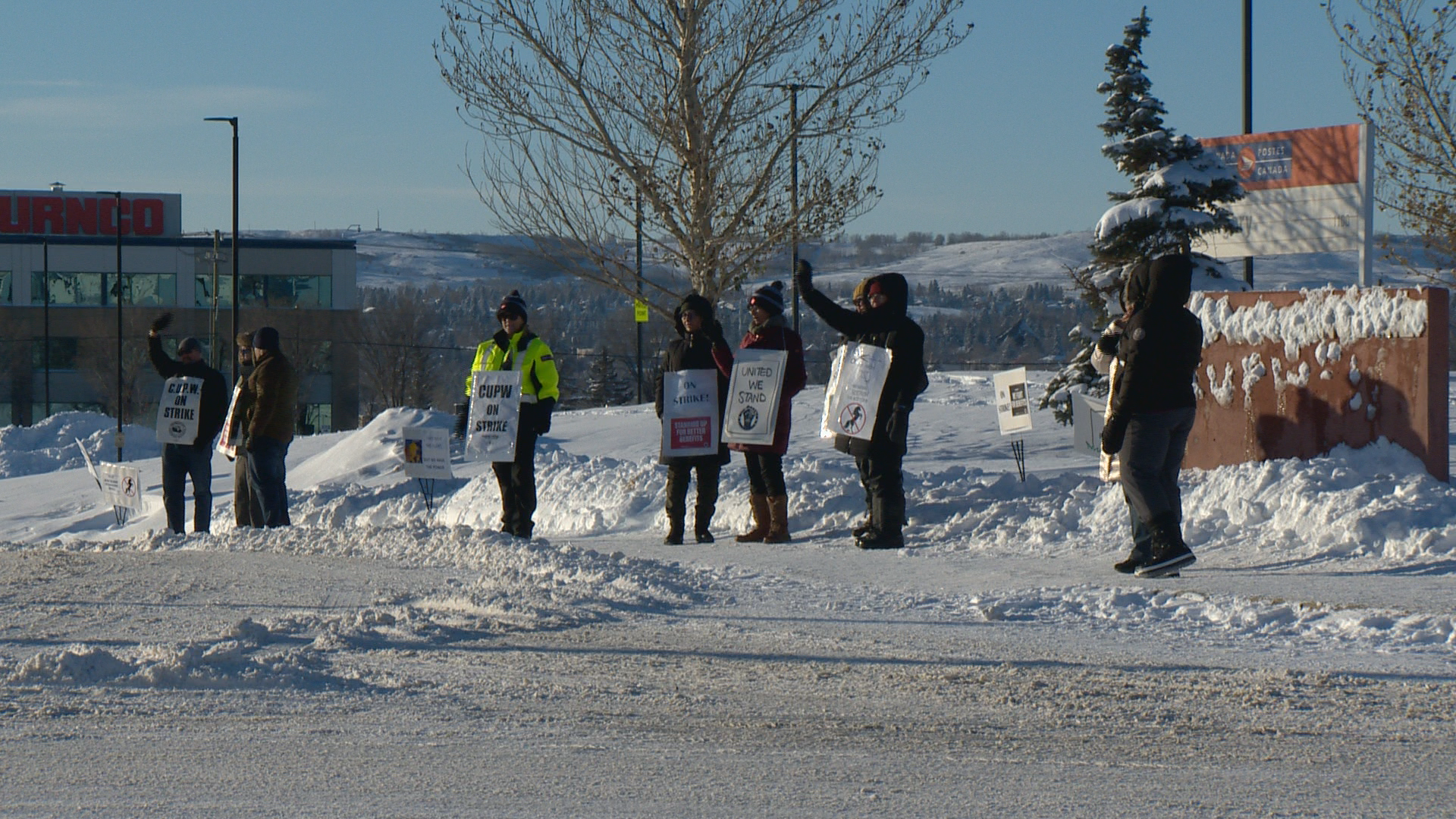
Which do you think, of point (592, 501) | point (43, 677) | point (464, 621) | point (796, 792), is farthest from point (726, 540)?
point (796, 792)

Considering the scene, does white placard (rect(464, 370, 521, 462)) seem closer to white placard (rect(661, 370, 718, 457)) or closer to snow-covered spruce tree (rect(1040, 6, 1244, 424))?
white placard (rect(661, 370, 718, 457))

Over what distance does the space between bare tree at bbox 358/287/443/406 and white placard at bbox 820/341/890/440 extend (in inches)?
3222

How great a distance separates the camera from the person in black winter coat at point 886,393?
9773 millimetres

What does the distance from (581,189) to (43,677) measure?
36.9 ft

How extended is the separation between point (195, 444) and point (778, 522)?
4895mm

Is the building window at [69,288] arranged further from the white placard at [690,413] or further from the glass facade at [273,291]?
the white placard at [690,413]

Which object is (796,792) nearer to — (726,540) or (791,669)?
(791,669)

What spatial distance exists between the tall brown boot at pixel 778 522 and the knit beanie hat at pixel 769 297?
1.35 m

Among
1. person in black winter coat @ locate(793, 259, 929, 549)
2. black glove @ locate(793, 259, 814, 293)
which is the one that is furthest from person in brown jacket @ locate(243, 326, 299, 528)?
person in black winter coat @ locate(793, 259, 929, 549)

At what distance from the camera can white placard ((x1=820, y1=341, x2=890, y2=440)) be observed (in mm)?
9891

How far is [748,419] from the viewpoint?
1089 cm

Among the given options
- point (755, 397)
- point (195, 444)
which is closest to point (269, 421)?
point (195, 444)

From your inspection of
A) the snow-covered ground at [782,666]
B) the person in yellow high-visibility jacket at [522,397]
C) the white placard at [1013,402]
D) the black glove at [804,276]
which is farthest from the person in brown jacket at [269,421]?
the white placard at [1013,402]

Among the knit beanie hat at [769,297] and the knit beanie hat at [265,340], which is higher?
the knit beanie hat at [769,297]
